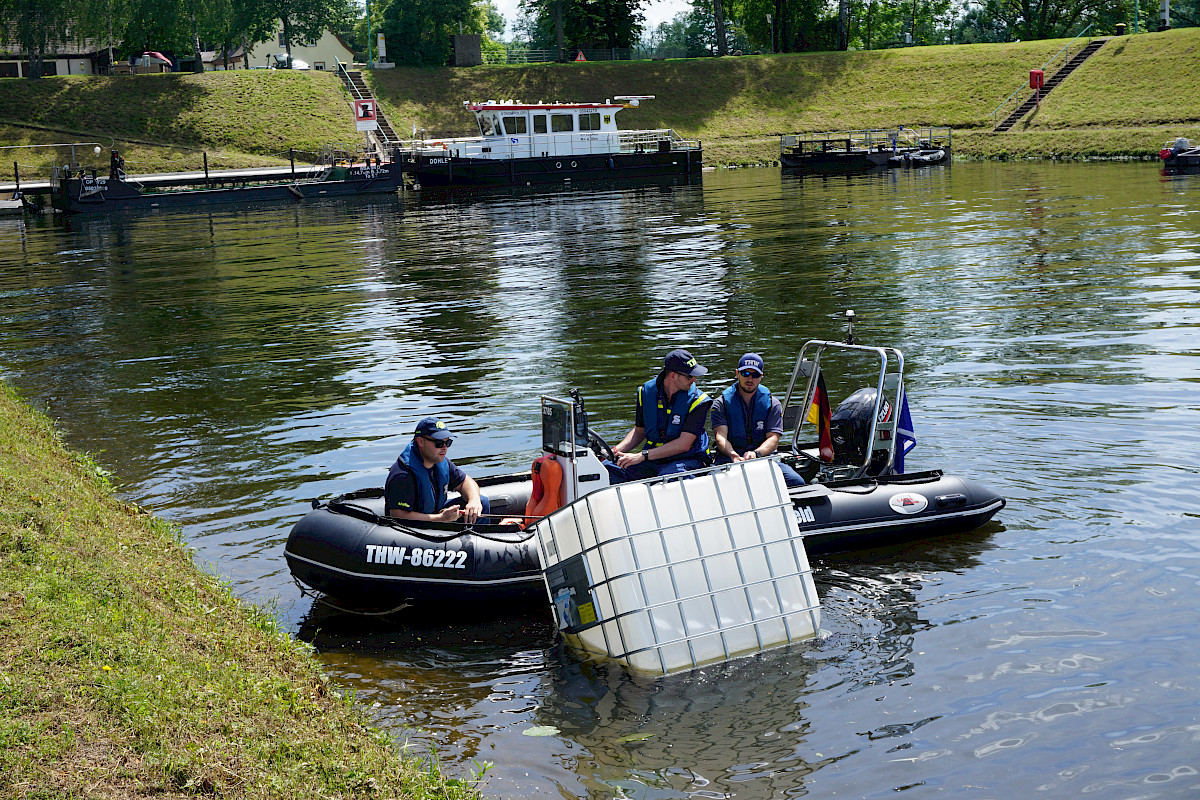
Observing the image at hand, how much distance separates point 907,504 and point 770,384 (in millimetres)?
4710

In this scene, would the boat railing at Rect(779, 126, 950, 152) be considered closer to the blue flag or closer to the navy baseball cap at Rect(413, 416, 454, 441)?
the blue flag

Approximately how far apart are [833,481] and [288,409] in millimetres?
7282

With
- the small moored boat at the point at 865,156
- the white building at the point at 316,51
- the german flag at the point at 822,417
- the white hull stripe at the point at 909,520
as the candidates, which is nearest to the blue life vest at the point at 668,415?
the german flag at the point at 822,417

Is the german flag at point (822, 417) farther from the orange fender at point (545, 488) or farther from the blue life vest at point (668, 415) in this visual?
the orange fender at point (545, 488)

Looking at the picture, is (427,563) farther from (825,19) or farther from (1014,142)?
(825,19)

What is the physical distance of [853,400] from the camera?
32.8ft

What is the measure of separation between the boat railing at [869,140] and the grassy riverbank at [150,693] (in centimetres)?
4878

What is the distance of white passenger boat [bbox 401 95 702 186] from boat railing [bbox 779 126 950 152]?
7.62 metres

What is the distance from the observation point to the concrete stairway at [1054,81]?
194ft

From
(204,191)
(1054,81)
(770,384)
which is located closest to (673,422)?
(770,384)

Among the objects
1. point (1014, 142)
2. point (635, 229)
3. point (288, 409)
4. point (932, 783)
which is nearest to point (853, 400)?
point (932, 783)

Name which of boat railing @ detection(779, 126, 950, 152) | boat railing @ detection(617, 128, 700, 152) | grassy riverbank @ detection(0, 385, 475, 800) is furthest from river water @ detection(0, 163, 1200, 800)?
boat railing @ detection(779, 126, 950, 152)

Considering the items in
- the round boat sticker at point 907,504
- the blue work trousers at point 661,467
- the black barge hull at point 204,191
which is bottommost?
the round boat sticker at point 907,504

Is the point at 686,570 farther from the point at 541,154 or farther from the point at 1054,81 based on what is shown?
the point at 1054,81
